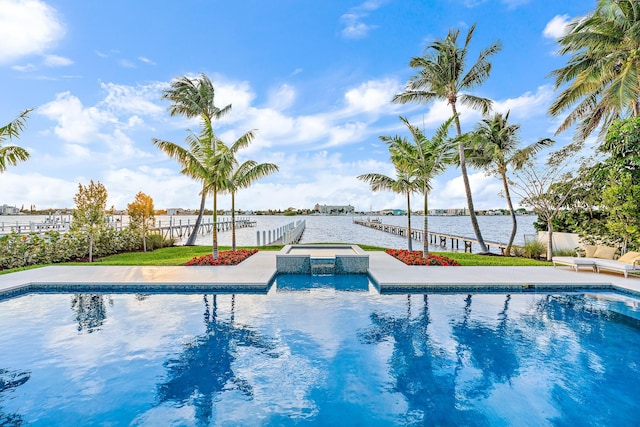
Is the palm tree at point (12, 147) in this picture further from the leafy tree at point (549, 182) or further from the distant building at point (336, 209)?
the distant building at point (336, 209)

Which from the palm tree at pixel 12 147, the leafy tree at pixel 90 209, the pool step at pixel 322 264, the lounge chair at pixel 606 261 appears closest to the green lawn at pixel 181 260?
the leafy tree at pixel 90 209

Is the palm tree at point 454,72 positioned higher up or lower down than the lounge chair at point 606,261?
higher up

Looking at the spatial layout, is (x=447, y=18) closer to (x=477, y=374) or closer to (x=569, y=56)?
(x=569, y=56)

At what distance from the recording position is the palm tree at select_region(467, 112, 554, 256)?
15680 mm

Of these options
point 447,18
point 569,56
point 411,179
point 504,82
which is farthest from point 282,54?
point 569,56

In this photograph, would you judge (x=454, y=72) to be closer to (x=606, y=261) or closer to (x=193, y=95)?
(x=606, y=261)

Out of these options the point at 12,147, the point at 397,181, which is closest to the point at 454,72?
the point at 397,181

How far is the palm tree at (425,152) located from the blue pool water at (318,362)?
19.5 ft

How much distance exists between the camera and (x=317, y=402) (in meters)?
3.76

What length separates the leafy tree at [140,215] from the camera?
16750 mm

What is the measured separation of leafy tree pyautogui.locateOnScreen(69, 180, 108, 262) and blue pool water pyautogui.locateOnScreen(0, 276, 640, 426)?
5.72m

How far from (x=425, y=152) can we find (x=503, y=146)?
22.3ft

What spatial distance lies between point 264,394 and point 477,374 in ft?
9.34

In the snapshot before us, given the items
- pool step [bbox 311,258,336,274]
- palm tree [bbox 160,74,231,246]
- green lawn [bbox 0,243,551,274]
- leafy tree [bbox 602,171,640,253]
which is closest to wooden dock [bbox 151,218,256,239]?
green lawn [bbox 0,243,551,274]
